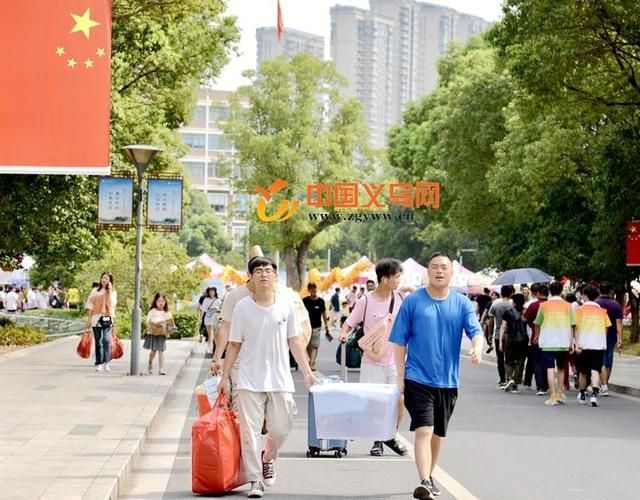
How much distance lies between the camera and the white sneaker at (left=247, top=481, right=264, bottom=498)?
10.9m

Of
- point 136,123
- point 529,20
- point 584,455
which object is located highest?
point 529,20

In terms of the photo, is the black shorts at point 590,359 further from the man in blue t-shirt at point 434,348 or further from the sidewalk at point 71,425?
the man in blue t-shirt at point 434,348

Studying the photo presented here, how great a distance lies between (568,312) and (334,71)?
63310mm

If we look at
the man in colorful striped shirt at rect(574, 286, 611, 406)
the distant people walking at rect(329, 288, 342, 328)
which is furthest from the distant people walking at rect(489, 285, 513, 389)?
the distant people walking at rect(329, 288, 342, 328)

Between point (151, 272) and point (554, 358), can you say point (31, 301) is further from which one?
point (554, 358)

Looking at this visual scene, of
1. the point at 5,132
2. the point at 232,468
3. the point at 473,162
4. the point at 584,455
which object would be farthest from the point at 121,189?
the point at 473,162

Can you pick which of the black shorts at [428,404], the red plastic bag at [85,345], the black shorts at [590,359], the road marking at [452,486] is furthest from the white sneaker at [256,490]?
the red plastic bag at [85,345]

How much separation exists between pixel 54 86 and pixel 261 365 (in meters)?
3.95

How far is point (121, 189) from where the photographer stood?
26.3 m

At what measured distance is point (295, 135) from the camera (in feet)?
275

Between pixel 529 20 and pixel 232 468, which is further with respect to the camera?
pixel 529 20

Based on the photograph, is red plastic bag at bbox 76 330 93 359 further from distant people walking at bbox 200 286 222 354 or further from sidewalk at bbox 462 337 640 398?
sidewalk at bbox 462 337 640 398

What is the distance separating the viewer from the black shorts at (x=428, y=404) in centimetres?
1058

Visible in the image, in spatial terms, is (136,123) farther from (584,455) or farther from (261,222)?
(261,222)
